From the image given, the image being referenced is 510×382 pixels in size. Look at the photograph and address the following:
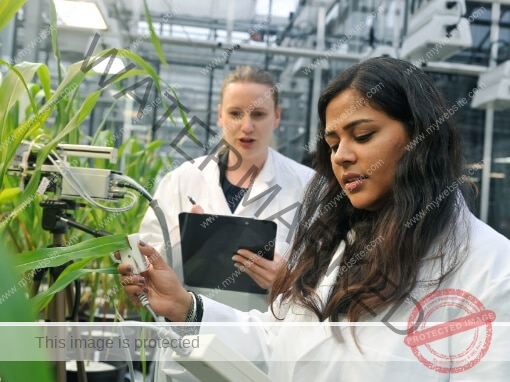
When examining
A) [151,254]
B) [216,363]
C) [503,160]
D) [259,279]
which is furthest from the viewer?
[503,160]

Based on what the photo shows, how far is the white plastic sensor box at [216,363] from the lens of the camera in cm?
45

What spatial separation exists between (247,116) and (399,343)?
1.00 metres

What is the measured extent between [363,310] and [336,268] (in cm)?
14

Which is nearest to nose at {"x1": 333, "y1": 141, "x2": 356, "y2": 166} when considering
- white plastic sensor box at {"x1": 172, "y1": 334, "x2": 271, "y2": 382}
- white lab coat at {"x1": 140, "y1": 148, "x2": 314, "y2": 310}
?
white plastic sensor box at {"x1": 172, "y1": 334, "x2": 271, "y2": 382}

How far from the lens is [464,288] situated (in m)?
0.74

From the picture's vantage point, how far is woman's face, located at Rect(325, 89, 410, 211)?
81cm

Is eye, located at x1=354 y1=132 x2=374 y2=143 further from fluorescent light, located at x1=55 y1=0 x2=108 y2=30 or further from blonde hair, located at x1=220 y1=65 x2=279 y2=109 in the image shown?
fluorescent light, located at x1=55 y1=0 x2=108 y2=30

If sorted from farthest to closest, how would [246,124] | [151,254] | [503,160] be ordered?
[503,160]
[246,124]
[151,254]

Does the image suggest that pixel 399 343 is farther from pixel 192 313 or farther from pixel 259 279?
pixel 259 279

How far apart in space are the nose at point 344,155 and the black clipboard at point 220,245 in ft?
1.57

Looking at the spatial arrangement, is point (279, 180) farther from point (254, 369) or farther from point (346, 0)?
point (346, 0)

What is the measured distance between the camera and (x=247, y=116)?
1.63 m

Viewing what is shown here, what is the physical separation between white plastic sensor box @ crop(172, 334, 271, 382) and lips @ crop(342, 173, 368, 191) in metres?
0.41

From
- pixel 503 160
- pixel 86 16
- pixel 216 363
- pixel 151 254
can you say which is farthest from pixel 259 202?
pixel 503 160
